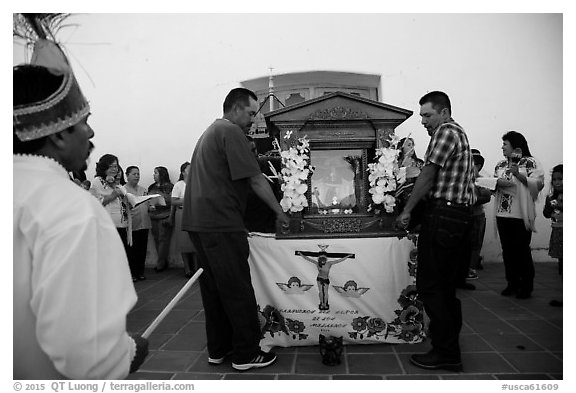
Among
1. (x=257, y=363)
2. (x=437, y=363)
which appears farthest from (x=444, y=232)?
(x=257, y=363)

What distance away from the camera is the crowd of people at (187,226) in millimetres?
890

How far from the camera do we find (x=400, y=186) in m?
3.12

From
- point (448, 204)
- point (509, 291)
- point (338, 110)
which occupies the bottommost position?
point (509, 291)

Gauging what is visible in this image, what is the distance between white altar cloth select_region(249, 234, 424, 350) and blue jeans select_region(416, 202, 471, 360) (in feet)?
1.10

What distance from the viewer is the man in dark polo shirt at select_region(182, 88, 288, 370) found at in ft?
8.54

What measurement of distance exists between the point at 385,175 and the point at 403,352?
1.31m

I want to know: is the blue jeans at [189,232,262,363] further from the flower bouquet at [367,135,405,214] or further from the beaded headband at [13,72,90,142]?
the beaded headband at [13,72,90,142]

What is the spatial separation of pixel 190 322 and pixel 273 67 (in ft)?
11.4

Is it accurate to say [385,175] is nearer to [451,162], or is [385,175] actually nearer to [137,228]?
[451,162]

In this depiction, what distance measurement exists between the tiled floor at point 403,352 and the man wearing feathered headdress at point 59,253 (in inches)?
68.4

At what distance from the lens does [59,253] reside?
878 millimetres

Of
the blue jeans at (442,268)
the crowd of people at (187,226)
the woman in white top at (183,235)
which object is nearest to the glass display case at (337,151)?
the crowd of people at (187,226)

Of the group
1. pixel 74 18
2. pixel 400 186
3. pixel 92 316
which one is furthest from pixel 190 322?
pixel 92 316

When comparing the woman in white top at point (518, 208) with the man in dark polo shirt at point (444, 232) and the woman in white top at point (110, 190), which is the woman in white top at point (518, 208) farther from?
the woman in white top at point (110, 190)
